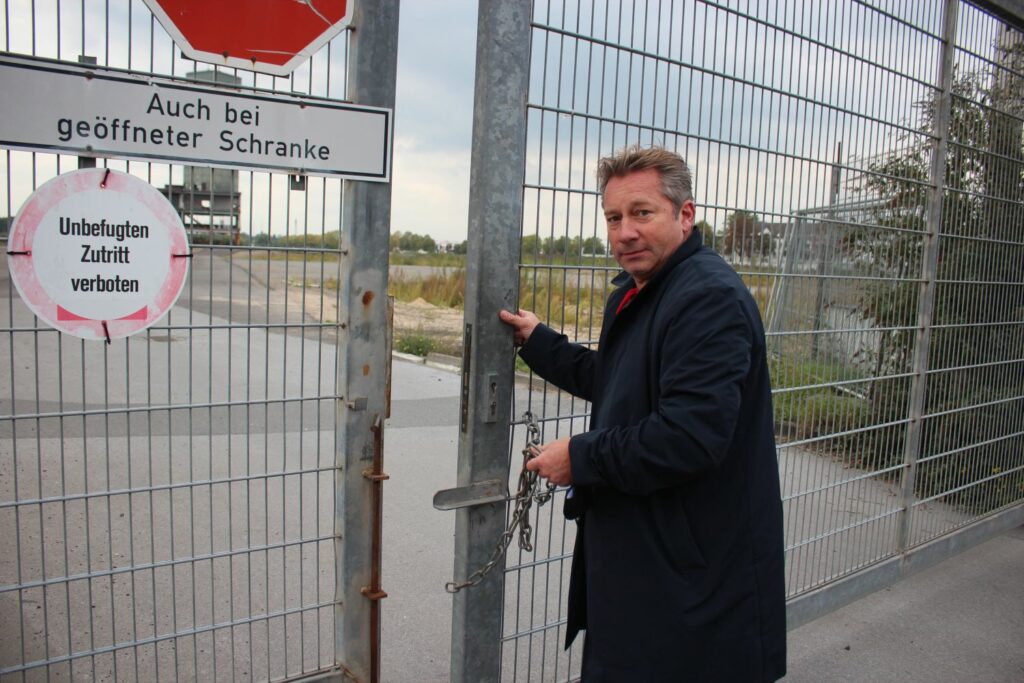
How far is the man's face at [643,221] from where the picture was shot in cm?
231

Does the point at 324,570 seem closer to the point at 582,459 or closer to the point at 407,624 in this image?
the point at 407,624

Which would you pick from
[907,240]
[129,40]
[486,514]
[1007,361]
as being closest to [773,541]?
[486,514]

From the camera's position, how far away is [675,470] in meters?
2.10

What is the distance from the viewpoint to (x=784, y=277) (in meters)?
3.64

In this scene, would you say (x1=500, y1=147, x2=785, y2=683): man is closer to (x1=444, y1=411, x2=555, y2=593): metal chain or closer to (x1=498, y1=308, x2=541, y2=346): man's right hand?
(x1=444, y1=411, x2=555, y2=593): metal chain

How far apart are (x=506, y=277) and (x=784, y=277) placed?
5.10ft

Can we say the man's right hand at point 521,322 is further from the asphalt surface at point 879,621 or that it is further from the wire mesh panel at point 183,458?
the asphalt surface at point 879,621

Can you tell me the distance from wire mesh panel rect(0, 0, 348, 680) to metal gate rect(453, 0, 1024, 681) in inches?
20.8

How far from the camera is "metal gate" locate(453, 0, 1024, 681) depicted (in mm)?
2674

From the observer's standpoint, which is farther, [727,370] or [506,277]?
[506,277]

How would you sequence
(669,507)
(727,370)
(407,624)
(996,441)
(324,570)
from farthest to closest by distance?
1. (996,441)
2. (324,570)
3. (407,624)
4. (669,507)
5. (727,370)

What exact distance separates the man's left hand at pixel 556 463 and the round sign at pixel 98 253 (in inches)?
42.9

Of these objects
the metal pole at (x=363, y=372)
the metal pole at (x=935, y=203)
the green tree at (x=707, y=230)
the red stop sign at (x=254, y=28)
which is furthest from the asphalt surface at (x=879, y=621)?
the red stop sign at (x=254, y=28)

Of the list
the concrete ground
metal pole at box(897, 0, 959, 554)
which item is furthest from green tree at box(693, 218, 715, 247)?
the concrete ground
